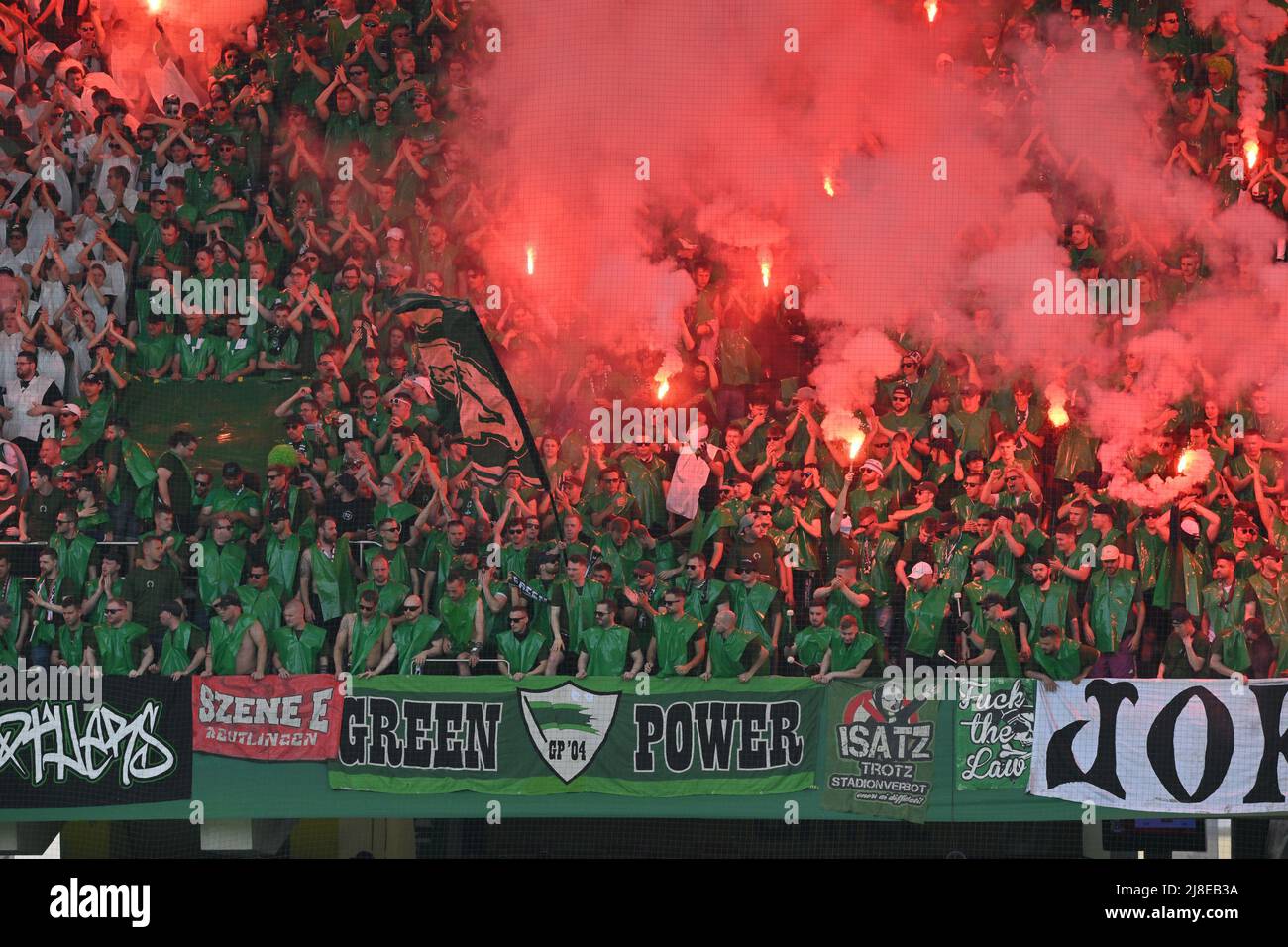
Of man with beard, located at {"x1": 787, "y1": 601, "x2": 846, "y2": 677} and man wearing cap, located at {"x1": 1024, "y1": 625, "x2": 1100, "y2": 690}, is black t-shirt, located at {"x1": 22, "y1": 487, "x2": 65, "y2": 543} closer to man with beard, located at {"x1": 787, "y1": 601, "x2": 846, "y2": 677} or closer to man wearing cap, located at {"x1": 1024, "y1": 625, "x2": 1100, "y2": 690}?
man with beard, located at {"x1": 787, "y1": 601, "x2": 846, "y2": 677}

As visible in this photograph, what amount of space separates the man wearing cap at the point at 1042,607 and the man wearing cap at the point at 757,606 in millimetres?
1172

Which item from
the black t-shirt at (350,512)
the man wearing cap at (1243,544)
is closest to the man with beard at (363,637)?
the black t-shirt at (350,512)

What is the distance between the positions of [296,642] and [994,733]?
333 centimetres

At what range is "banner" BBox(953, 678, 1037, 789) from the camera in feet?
26.5

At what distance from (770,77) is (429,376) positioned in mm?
2455

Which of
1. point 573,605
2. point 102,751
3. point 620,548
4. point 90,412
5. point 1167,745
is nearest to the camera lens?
point 1167,745

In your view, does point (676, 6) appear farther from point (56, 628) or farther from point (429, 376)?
point (56, 628)

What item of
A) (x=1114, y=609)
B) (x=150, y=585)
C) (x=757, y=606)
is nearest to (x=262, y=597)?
(x=150, y=585)

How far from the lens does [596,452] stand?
8875 millimetres

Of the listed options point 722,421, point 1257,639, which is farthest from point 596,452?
point 1257,639

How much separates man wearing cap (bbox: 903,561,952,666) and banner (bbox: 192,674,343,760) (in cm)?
277

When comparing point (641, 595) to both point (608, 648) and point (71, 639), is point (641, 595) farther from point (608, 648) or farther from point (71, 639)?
point (71, 639)

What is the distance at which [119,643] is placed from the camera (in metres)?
8.41

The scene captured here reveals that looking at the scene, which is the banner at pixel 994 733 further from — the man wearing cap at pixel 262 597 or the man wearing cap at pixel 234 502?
the man wearing cap at pixel 234 502
